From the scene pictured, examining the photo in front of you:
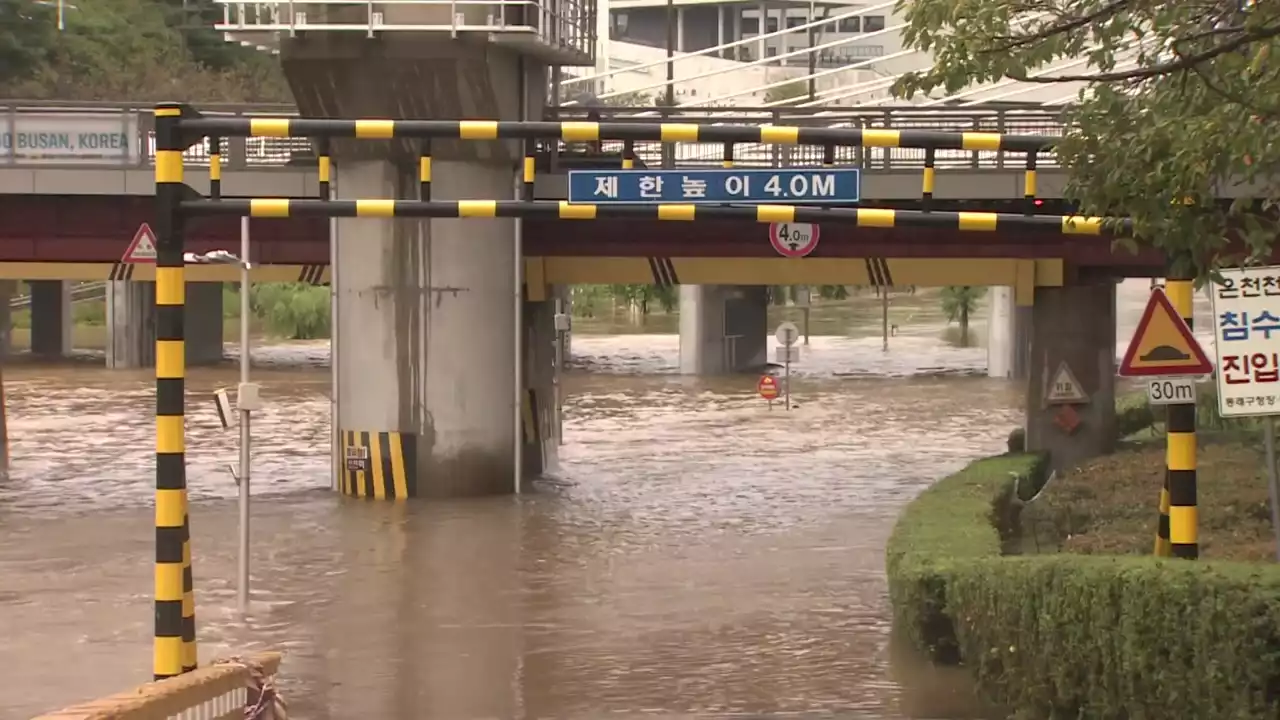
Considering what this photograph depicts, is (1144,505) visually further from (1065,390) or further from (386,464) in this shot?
(386,464)

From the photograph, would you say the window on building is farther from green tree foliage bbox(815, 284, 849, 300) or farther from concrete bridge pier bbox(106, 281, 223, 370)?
concrete bridge pier bbox(106, 281, 223, 370)

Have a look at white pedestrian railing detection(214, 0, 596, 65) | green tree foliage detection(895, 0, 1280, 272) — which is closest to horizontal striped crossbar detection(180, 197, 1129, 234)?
green tree foliage detection(895, 0, 1280, 272)

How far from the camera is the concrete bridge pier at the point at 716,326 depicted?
149 feet

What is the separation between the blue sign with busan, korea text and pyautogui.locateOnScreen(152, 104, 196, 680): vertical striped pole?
7.52 ft

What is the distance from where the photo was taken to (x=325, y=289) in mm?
62562

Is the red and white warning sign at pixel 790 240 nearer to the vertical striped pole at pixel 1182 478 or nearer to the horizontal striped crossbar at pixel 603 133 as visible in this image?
the horizontal striped crossbar at pixel 603 133

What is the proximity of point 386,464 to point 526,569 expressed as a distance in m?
5.27

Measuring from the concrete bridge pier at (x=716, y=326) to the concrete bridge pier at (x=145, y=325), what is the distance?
12.8 m

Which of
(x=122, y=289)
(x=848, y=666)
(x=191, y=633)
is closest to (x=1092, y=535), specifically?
(x=848, y=666)

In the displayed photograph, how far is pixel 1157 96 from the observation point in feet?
31.9

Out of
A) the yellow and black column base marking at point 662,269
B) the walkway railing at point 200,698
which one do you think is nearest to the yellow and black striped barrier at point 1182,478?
the walkway railing at point 200,698

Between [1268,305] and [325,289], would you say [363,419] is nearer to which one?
[1268,305]

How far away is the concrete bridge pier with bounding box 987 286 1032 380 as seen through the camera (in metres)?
43.9

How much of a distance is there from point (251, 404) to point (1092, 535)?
749 centimetres
